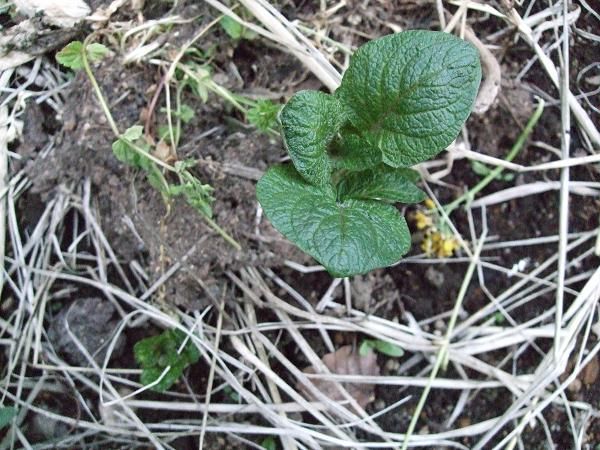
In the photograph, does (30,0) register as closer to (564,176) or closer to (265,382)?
(265,382)

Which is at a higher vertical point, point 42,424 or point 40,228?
point 40,228

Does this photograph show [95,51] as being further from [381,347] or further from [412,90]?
[381,347]

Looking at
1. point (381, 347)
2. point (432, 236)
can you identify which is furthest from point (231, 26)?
point (381, 347)

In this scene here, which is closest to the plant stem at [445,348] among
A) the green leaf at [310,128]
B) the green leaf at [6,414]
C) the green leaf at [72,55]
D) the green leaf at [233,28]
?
the green leaf at [310,128]

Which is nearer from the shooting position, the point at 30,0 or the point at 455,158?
the point at 30,0

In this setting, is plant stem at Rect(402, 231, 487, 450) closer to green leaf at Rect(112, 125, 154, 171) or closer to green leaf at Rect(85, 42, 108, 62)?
green leaf at Rect(112, 125, 154, 171)

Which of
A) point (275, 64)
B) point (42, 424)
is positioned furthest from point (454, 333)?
point (42, 424)
